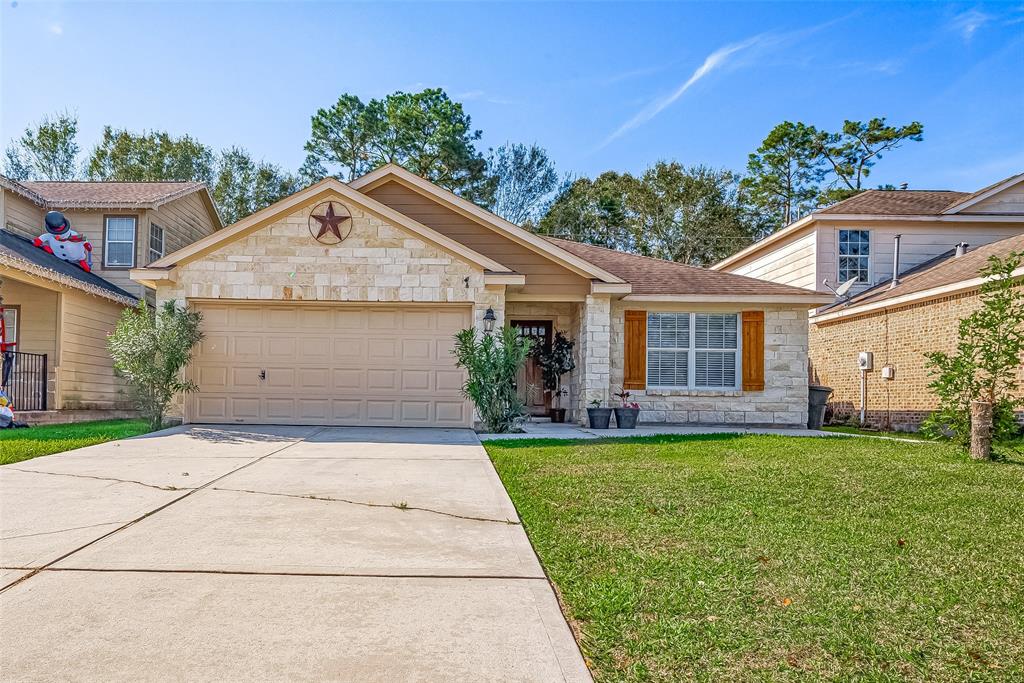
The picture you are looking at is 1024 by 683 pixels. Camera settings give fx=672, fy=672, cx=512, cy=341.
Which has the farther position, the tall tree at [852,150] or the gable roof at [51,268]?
the tall tree at [852,150]

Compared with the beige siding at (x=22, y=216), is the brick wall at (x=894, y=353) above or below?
below

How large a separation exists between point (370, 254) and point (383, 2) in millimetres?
4222

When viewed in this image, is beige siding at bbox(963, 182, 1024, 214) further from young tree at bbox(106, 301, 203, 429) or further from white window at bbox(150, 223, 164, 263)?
white window at bbox(150, 223, 164, 263)

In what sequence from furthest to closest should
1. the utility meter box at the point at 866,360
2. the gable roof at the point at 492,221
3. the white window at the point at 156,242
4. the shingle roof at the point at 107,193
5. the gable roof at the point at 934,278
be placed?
the white window at the point at 156,242, the shingle roof at the point at 107,193, the utility meter box at the point at 866,360, the gable roof at the point at 934,278, the gable roof at the point at 492,221

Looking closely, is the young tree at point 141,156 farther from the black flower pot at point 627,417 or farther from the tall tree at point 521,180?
the black flower pot at point 627,417

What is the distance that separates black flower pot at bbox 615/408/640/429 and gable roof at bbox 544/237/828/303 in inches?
86.2

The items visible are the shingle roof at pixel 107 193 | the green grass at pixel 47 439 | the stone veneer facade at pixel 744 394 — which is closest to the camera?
the green grass at pixel 47 439

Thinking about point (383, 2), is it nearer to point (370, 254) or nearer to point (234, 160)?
point (370, 254)

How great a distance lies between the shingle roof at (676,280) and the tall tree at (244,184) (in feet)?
67.9

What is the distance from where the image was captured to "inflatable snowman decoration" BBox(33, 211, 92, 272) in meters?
14.9

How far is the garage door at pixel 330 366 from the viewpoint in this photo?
37.8 ft

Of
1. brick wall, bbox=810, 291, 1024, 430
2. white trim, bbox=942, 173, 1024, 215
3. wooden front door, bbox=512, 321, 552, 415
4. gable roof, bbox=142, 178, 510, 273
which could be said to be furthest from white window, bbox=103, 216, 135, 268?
white trim, bbox=942, 173, 1024, 215

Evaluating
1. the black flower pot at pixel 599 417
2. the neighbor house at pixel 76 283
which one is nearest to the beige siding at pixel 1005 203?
the black flower pot at pixel 599 417

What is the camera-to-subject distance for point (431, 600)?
10.6 feet
